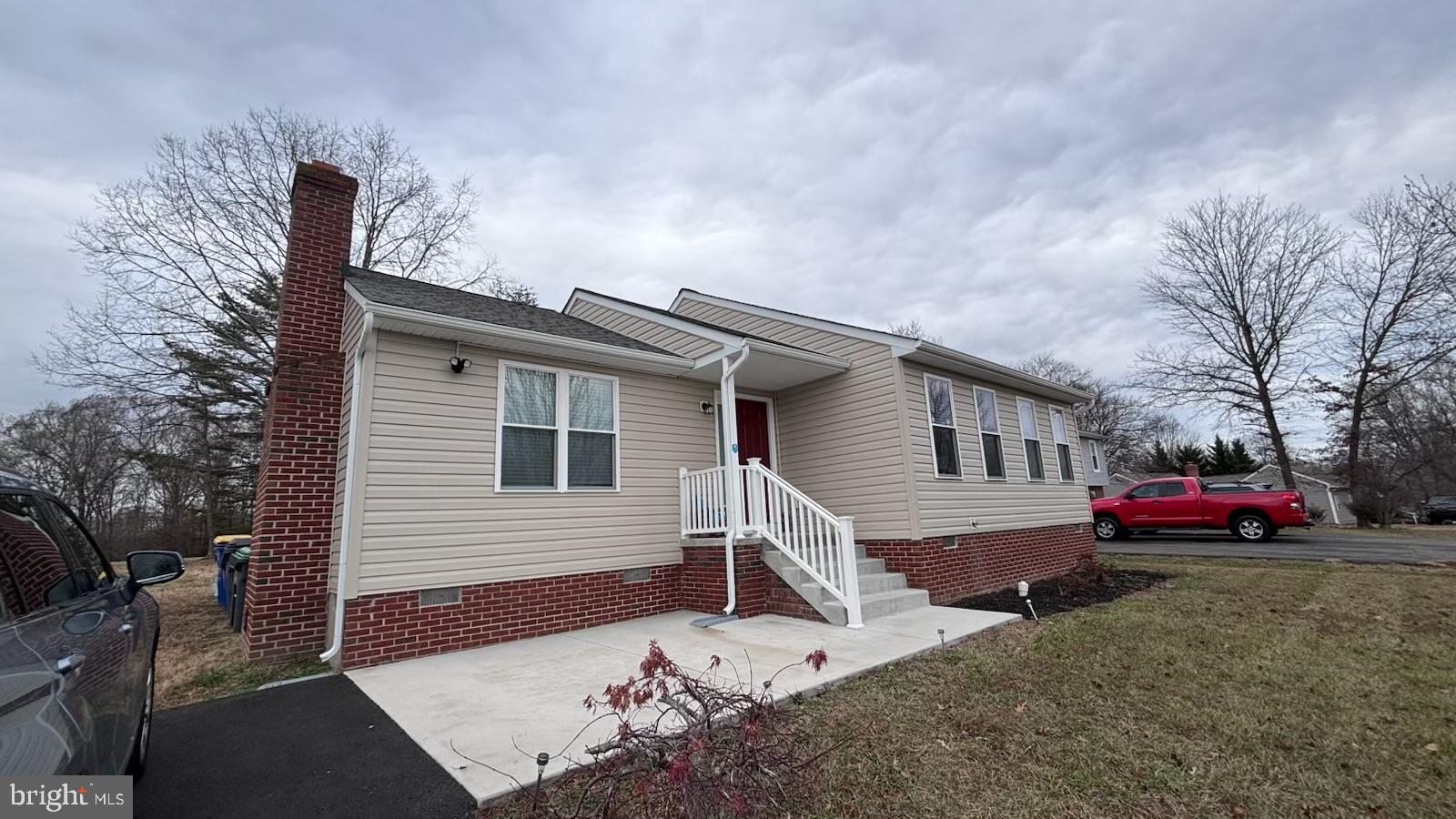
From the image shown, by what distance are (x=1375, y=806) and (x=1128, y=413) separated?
41740mm

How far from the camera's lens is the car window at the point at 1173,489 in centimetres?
1504

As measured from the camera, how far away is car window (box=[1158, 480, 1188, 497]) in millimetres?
15039

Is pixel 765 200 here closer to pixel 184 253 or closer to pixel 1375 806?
pixel 1375 806

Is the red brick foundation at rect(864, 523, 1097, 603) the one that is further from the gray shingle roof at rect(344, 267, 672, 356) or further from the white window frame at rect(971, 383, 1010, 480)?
the gray shingle roof at rect(344, 267, 672, 356)

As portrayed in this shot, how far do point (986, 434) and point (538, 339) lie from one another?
7171 millimetres

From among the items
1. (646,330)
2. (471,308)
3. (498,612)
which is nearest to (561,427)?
(471,308)

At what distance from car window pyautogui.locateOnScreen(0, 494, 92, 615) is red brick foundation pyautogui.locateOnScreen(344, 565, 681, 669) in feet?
10.1

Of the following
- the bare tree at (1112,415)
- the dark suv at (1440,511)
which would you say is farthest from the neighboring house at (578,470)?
the dark suv at (1440,511)

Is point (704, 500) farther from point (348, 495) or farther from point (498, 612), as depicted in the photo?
point (348, 495)

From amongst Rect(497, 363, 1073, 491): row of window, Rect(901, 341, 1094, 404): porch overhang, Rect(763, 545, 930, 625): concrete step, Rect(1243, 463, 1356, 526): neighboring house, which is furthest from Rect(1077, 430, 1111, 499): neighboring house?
Rect(497, 363, 1073, 491): row of window

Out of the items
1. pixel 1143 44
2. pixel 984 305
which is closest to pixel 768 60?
pixel 1143 44

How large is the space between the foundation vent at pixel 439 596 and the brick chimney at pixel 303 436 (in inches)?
41.1

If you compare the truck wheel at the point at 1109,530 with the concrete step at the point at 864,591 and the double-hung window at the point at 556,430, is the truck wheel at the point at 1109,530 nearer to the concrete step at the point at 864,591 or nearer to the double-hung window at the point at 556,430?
the concrete step at the point at 864,591

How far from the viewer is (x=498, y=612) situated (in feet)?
18.9
